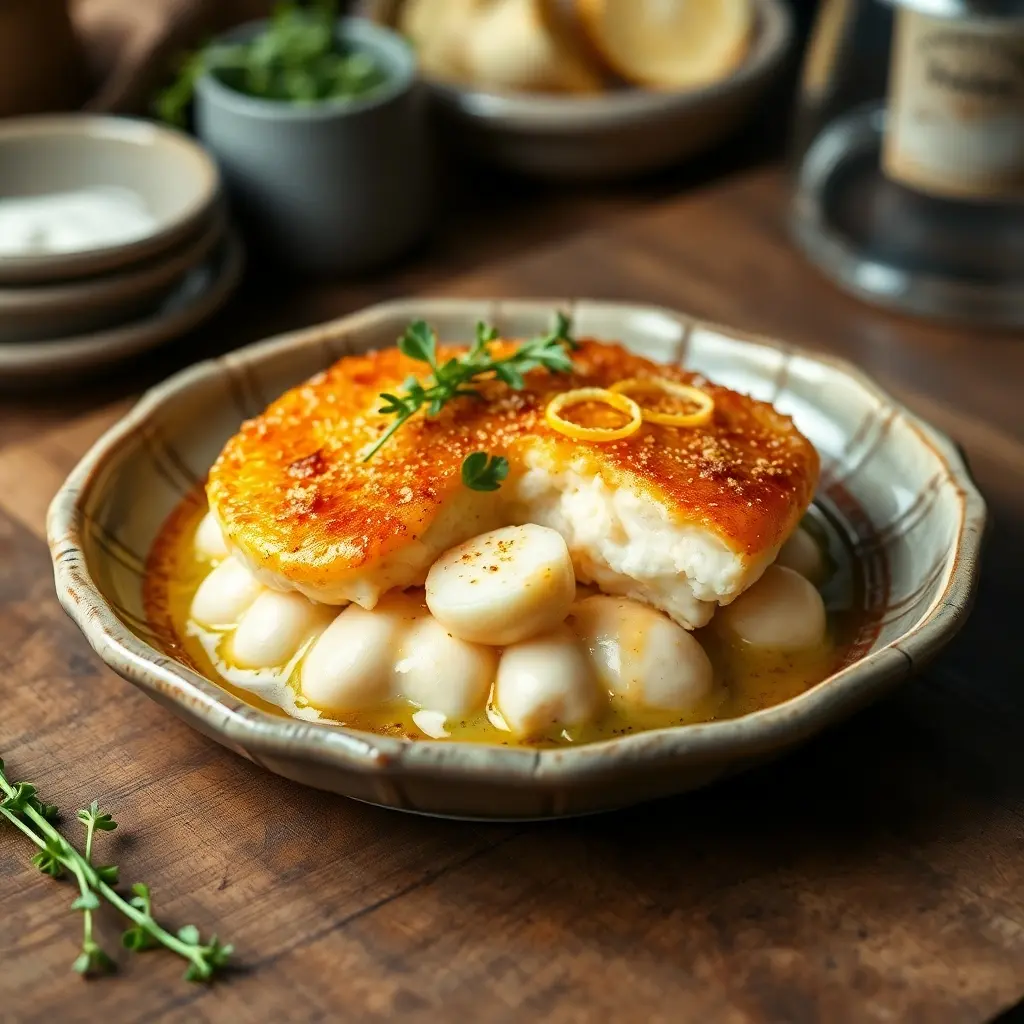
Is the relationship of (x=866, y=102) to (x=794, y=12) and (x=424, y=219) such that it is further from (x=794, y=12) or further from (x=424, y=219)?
(x=424, y=219)

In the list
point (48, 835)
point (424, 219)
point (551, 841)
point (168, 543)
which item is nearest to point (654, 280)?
point (424, 219)

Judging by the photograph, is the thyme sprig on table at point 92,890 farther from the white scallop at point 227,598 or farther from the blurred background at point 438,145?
the blurred background at point 438,145

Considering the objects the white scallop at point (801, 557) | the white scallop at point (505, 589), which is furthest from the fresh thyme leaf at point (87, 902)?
the white scallop at point (801, 557)

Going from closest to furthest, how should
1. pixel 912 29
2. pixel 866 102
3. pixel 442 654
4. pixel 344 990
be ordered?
pixel 344 990 → pixel 442 654 → pixel 912 29 → pixel 866 102

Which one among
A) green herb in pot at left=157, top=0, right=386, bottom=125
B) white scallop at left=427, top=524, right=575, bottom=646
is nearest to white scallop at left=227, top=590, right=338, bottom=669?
white scallop at left=427, top=524, right=575, bottom=646

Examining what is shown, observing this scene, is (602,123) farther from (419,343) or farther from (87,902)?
(87,902)
